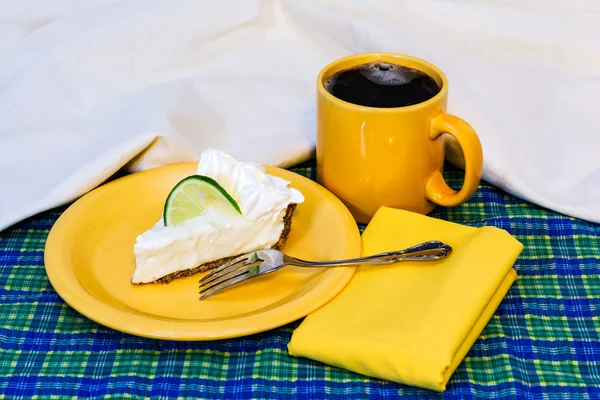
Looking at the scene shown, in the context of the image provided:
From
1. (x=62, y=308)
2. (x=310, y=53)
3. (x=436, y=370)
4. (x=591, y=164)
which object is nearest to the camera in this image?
(x=436, y=370)

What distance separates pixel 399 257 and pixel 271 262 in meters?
0.20

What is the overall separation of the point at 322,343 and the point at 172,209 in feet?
1.08

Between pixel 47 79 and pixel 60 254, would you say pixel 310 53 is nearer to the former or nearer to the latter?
pixel 47 79

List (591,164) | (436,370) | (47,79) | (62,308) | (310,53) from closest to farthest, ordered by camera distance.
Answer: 1. (436,370)
2. (62,308)
3. (591,164)
4. (47,79)
5. (310,53)

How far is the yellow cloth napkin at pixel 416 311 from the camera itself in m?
0.98

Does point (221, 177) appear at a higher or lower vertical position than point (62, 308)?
higher

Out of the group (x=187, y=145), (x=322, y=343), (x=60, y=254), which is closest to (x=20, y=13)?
(x=187, y=145)

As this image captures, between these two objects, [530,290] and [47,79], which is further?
[47,79]

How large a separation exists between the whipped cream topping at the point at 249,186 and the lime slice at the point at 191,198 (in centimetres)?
2

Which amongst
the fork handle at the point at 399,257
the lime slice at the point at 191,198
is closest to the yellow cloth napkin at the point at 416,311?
the fork handle at the point at 399,257

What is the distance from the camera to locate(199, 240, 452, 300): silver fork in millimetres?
1138

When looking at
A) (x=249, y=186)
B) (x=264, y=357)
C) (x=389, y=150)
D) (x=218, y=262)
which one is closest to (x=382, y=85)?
(x=389, y=150)

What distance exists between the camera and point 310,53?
5.46ft

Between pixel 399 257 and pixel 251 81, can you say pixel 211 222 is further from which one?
pixel 251 81
